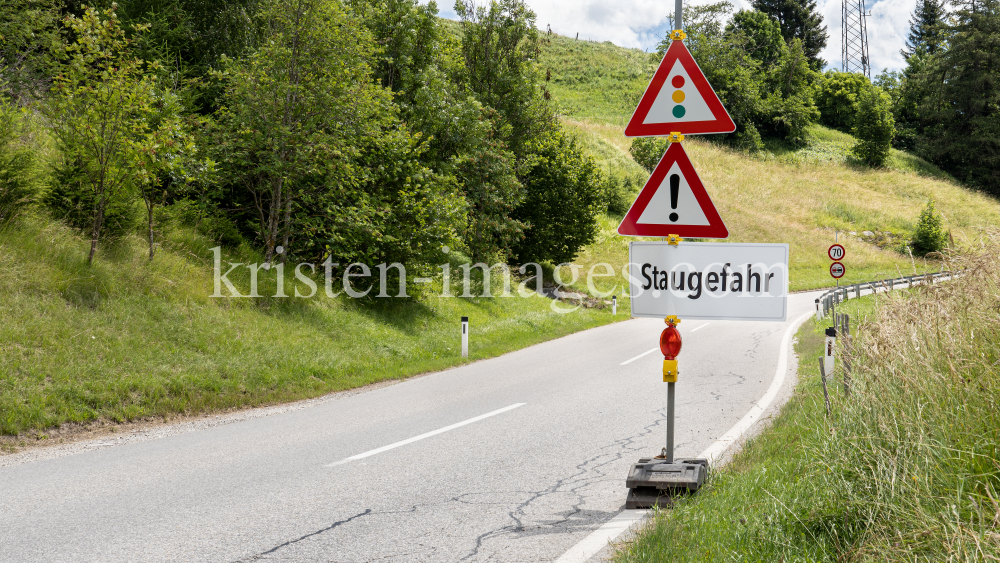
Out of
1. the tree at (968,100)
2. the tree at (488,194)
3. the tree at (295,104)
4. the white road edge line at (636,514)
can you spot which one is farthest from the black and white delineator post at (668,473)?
the tree at (968,100)

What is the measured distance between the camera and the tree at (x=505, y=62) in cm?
2483

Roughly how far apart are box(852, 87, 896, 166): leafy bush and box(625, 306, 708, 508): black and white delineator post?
252 feet

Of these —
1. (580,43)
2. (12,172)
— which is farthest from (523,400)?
(580,43)

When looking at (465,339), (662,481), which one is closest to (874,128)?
(465,339)

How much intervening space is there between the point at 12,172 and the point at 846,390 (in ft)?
40.9

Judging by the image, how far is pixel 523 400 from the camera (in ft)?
30.3

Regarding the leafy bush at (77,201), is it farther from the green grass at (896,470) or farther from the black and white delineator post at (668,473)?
the green grass at (896,470)

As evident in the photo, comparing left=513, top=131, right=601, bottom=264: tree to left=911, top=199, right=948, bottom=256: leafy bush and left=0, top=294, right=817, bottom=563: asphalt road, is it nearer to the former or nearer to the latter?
left=0, top=294, right=817, bottom=563: asphalt road

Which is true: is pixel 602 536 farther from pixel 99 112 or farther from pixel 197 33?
pixel 197 33

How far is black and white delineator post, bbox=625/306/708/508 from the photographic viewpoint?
4668 mm

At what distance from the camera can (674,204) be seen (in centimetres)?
469

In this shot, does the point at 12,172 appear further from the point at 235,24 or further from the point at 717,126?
the point at 717,126

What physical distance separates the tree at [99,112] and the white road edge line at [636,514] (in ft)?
31.4

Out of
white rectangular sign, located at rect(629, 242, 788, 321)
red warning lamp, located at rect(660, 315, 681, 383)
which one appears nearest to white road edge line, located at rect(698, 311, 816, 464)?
red warning lamp, located at rect(660, 315, 681, 383)
